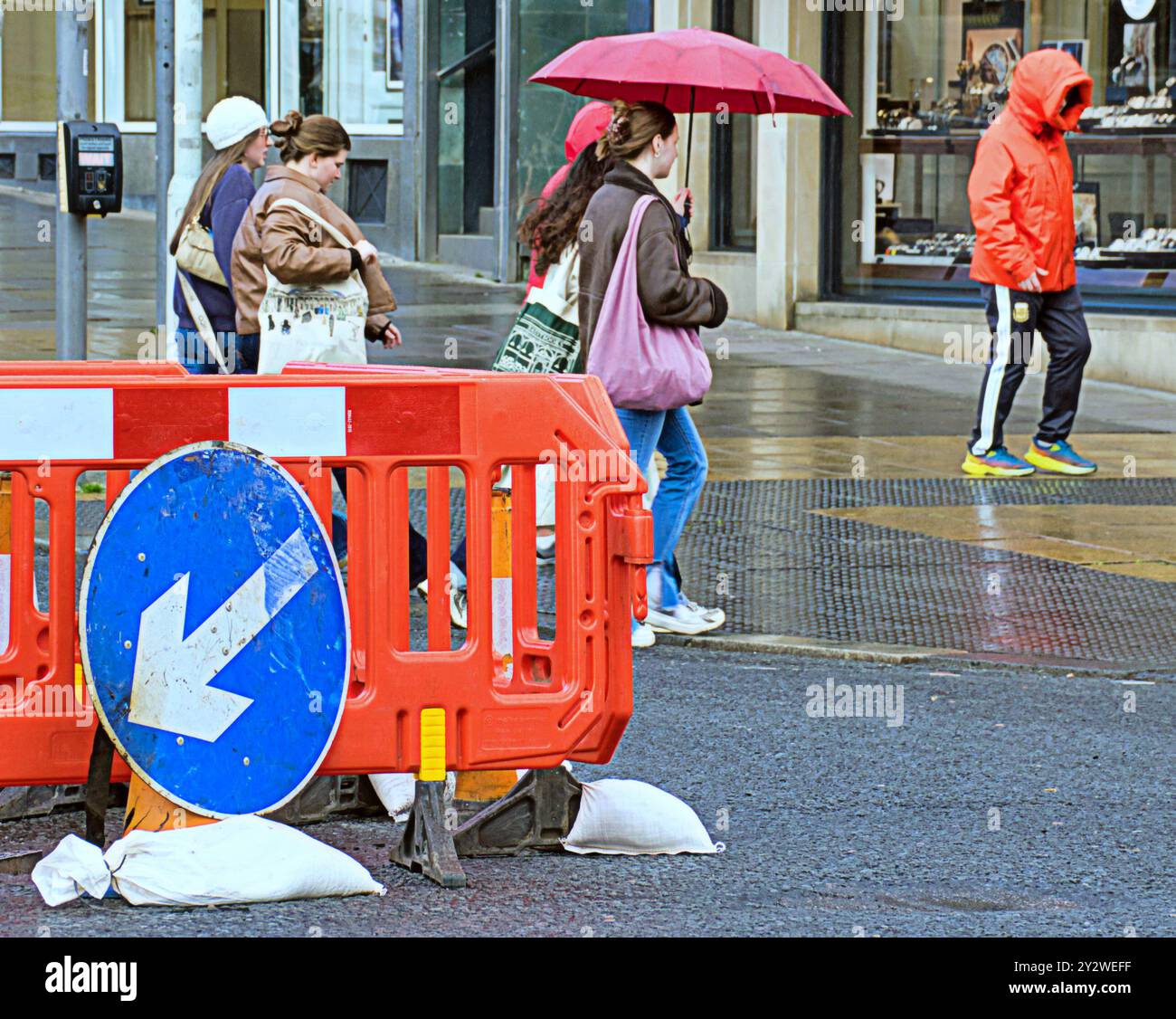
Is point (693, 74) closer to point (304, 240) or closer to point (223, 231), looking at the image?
point (304, 240)

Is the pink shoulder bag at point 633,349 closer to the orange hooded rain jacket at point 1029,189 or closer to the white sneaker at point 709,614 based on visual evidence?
the white sneaker at point 709,614

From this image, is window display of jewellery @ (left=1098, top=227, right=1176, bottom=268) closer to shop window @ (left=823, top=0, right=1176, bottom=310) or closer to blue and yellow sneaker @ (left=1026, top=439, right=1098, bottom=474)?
shop window @ (left=823, top=0, right=1176, bottom=310)

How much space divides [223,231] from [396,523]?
378 centimetres

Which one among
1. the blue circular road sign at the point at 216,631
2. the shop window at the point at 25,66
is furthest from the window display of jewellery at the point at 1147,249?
the shop window at the point at 25,66

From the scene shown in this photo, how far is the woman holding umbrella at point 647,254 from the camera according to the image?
→ 23.2ft

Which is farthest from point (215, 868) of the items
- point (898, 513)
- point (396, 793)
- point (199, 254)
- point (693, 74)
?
point (898, 513)

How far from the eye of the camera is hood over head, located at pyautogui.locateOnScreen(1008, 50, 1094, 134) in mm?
10508

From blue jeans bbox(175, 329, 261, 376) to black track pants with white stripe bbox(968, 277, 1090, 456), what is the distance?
13.7ft

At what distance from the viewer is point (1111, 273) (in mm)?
15648

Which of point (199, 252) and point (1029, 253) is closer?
point (199, 252)

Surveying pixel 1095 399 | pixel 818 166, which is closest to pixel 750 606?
pixel 1095 399

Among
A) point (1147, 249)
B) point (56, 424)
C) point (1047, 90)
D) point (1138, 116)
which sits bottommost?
point (56, 424)

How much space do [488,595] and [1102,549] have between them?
4.78 metres

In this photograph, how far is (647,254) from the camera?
708cm
